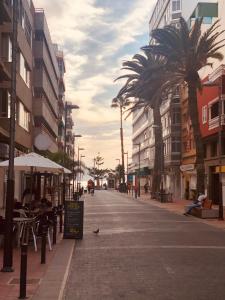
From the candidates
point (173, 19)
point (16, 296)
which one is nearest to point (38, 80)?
point (173, 19)

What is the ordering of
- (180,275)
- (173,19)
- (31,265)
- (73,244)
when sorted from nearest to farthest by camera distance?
(180,275), (31,265), (73,244), (173,19)

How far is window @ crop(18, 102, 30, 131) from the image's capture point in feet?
129

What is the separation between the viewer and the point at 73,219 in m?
18.9

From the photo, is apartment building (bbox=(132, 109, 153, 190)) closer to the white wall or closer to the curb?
the white wall

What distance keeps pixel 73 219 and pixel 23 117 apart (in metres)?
23.5

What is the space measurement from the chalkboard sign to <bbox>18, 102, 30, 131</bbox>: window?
20.7m

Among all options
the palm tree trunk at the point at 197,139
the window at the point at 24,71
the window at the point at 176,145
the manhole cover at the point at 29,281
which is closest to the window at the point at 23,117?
the window at the point at 24,71

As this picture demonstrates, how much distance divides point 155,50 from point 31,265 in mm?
26631

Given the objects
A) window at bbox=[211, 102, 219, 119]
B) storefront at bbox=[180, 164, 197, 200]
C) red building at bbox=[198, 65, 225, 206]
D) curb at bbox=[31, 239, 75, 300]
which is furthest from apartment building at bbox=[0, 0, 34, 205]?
storefront at bbox=[180, 164, 197, 200]

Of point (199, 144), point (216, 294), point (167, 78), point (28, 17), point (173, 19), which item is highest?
point (173, 19)

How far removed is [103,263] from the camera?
13.4 meters

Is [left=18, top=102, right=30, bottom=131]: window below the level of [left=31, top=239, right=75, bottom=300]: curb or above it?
above

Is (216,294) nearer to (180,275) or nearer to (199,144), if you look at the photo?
(180,275)

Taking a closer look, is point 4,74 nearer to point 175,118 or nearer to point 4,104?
point 4,104
